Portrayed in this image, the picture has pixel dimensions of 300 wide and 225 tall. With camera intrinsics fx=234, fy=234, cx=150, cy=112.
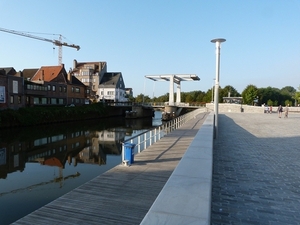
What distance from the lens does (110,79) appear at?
7212cm

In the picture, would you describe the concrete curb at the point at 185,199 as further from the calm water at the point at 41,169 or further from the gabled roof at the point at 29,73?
the gabled roof at the point at 29,73

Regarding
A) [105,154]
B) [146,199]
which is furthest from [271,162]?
[105,154]

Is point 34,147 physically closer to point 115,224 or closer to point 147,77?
point 115,224

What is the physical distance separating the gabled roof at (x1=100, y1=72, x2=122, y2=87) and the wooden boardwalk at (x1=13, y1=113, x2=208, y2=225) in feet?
208

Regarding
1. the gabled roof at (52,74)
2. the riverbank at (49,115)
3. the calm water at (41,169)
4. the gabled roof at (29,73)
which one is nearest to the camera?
the calm water at (41,169)

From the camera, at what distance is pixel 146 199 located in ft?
18.9

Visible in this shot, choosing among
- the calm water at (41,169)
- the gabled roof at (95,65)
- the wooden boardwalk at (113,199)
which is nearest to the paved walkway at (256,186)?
the wooden boardwalk at (113,199)

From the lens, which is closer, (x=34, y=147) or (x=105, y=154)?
(x=105, y=154)

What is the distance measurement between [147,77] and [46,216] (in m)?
47.6

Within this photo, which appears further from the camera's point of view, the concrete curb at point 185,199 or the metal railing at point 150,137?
the metal railing at point 150,137

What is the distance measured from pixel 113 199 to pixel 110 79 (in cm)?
6843

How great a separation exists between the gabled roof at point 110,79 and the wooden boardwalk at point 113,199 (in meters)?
63.4

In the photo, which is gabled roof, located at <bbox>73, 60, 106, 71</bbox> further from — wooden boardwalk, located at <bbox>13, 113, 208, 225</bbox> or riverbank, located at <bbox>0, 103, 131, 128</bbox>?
wooden boardwalk, located at <bbox>13, 113, 208, 225</bbox>

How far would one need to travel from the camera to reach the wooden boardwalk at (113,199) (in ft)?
16.0
